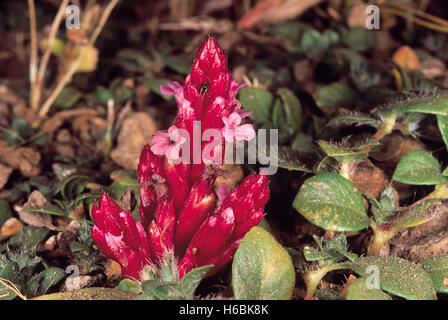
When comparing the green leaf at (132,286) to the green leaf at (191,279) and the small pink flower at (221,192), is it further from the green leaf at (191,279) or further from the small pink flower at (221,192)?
the small pink flower at (221,192)

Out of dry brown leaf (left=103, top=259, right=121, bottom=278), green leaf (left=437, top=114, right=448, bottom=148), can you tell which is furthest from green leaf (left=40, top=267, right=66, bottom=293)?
green leaf (left=437, top=114, right=448, bottom=148)

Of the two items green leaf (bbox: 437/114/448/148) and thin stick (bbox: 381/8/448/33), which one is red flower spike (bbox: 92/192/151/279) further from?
Answer: thin stick (bbox: 381/8/448/33)

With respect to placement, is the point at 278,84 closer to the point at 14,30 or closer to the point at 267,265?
the point at 267,265

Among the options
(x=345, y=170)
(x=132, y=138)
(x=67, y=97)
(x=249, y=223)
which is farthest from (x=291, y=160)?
(x=67, y=97)

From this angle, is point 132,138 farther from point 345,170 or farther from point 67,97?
point 345,170

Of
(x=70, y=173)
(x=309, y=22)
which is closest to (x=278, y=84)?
(x=309, y=22)

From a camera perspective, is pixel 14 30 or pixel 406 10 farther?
pixel 14 30
